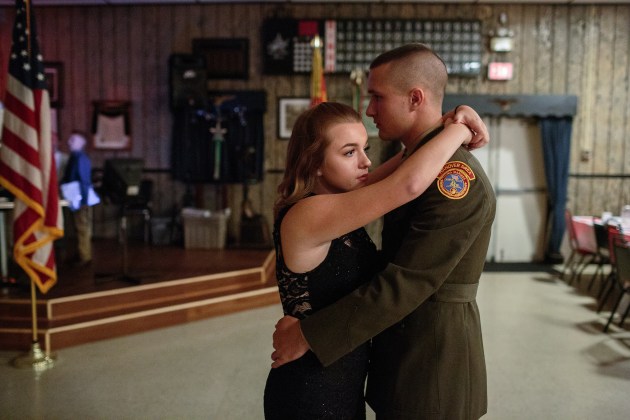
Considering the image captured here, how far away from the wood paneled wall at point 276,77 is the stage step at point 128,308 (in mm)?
2821

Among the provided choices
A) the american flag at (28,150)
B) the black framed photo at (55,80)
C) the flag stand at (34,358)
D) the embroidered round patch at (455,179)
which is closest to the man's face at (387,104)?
the embroidered round patch at (455,179)

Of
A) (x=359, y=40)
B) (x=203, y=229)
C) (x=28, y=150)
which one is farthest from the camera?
(x=359, y=40)

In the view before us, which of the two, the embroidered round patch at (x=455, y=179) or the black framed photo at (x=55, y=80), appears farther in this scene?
the black framed photo at (x=55, y=80)

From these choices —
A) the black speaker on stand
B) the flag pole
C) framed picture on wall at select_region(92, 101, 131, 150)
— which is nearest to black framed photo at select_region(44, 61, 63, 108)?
framed picture on wall at select_region(92, 101, 131, 150)

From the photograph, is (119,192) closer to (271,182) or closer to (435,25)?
(271,182)

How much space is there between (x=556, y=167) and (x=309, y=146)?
7871 mm

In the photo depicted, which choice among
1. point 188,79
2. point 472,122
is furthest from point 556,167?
point 472,122

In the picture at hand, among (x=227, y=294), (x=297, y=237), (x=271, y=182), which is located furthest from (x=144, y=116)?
(x=297, y=237)

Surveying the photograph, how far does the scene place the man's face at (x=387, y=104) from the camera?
4.71ft

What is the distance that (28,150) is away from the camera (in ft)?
13.0

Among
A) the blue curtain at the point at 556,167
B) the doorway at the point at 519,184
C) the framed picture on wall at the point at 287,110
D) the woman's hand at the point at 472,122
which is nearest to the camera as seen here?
the woman's hand at the point at 472,122

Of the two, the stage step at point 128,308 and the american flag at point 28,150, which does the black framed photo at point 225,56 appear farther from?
the american flag at point 28,150

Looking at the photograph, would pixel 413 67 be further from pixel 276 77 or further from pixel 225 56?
pixel 225 56

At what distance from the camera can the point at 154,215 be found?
27.9 feet
